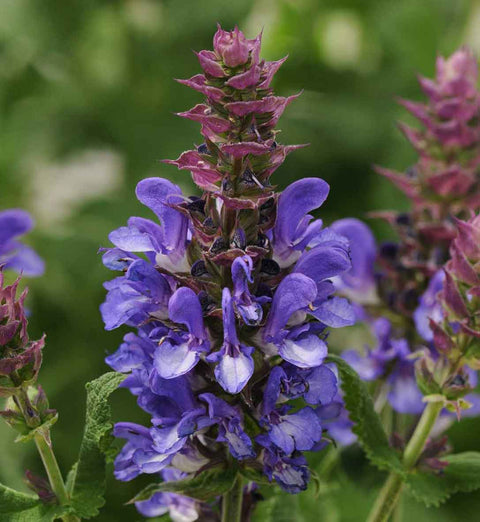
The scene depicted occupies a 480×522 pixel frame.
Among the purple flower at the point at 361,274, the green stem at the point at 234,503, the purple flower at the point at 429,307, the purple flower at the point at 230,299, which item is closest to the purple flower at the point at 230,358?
the purple flower at the point at 230,299

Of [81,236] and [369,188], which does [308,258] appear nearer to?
[81,236]

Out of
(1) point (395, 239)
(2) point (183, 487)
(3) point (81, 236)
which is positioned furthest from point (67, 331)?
(2) point (183, 487)

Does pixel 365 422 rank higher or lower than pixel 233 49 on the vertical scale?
lower

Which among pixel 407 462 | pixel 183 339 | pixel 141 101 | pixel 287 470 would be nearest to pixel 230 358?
pixel 183 339

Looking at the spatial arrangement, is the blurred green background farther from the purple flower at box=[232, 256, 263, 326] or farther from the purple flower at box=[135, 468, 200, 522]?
the purple flower at box=[232, 256, 263, 326]

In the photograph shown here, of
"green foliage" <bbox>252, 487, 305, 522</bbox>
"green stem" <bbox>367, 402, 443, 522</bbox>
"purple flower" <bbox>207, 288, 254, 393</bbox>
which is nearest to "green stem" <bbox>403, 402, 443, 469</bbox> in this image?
"green stem" <bbox>367, 402, 443, 522</bbox>

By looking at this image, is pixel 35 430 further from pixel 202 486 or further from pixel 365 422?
pixel 365 422

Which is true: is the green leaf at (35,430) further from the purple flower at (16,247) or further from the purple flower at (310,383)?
the purple flower at (16,247)
